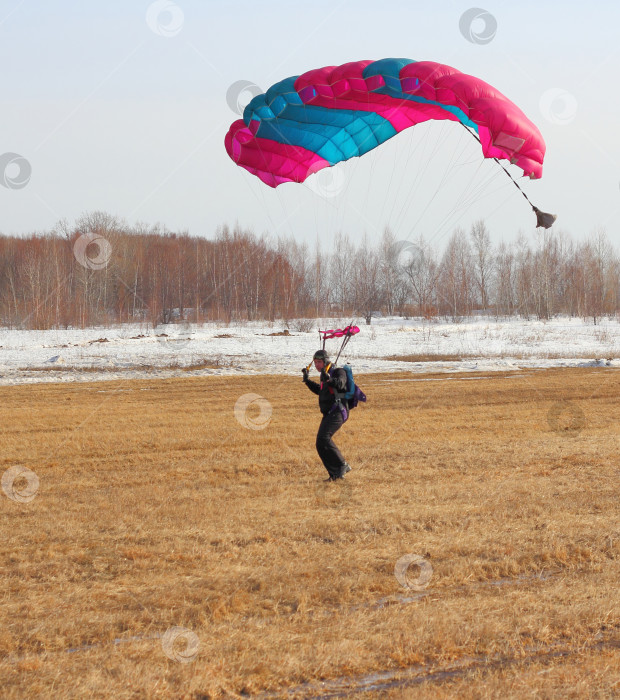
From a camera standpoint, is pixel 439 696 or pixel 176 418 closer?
pixel 439 696

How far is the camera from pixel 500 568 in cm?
558

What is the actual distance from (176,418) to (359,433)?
13.6 ft

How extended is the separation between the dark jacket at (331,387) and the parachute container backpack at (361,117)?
3.17 m

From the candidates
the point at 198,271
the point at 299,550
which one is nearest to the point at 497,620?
the point at 299,550

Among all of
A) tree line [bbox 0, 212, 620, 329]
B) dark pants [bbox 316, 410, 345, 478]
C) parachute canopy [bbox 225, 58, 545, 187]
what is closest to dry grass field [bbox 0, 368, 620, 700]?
dark pants [bbox 316, 410, 345, 478]

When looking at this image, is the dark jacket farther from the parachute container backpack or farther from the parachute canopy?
the parachute canopy

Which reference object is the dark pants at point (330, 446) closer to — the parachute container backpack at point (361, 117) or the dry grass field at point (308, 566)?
the dry grass field at point (308, 566)

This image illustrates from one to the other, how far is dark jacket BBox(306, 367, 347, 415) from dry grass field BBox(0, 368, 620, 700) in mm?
1012

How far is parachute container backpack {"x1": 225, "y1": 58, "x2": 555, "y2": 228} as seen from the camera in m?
9.00

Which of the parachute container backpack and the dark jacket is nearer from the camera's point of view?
the dark jacket

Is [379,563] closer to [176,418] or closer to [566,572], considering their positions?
[566,572]

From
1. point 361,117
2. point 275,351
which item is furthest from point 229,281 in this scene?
point 361,117

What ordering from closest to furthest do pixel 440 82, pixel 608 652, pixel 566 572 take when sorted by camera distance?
pixel 608 652 < pixel 566 572 < pixel 440 82

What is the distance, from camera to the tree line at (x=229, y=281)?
54188 millimetres
